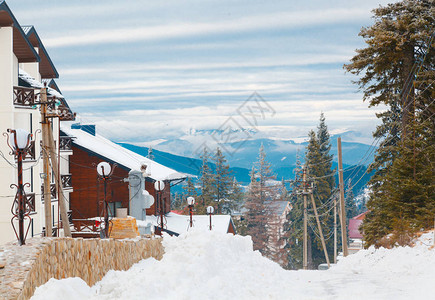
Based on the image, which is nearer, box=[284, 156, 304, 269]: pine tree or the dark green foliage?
the dark green foliage

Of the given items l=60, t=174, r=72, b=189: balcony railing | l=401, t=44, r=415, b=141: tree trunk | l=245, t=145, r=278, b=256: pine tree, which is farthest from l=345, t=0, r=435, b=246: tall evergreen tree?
l=245, t=145, r=278, b=256: pine tree

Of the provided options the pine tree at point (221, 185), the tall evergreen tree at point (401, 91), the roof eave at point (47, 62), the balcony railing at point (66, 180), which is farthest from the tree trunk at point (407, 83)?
the pine tree at point (221, 185)

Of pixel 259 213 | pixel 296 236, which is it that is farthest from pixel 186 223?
pixel 259 213

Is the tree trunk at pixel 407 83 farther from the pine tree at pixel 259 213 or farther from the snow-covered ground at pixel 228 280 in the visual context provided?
the pine tree at pixel 259 213

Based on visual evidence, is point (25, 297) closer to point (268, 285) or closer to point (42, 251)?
point (42, 251)

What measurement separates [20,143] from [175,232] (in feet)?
82.1

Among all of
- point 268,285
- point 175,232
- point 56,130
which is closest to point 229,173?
point 175,232

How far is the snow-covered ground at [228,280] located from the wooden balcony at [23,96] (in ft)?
37.2

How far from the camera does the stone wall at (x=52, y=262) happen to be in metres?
7.65

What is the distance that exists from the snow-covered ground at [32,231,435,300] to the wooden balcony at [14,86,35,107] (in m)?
11.3

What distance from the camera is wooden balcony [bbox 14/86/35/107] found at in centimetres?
2225

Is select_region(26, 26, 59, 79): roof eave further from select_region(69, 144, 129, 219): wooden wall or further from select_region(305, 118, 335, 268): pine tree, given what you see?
select_region(305, 118, 335, 268): pine tree

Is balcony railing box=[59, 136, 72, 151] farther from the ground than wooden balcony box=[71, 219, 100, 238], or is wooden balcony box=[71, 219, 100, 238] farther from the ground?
Answer: balcony railing box=[59, 136, 72, 151]

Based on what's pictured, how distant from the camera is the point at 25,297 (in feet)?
25.0
